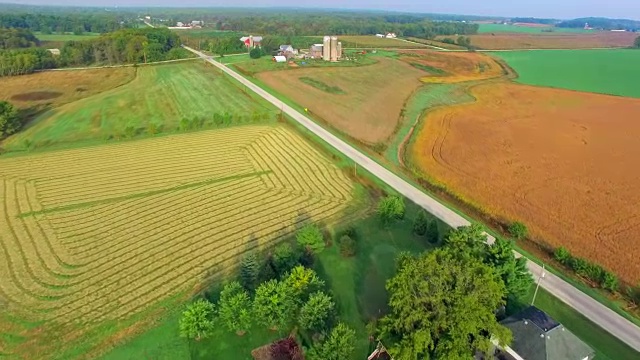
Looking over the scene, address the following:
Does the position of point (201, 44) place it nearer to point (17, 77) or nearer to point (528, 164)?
point (17, 77)

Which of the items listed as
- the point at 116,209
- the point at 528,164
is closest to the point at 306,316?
the point at 116,209

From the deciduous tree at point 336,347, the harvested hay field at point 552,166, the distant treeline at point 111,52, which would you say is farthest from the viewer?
the distant treeline at point 111,52

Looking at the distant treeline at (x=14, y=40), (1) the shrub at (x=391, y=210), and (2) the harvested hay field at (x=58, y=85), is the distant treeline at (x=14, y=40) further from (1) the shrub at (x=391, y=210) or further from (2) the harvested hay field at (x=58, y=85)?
(1) the shrub at (x=391, y=210)

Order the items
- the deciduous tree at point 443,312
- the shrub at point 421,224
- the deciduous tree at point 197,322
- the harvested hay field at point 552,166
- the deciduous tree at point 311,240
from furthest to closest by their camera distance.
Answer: the harvested hay field at point 552,166, the shrub at point 421,224, the deciduous tree at point 311,240, the deciduous tree at point 197,322, the deciduous tree at point 443,312

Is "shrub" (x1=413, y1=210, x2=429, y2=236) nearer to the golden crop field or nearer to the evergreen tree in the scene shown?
the golden crop field

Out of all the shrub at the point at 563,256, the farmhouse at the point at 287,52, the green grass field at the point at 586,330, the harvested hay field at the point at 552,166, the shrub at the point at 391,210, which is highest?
the farmhouse at the point at 287,52

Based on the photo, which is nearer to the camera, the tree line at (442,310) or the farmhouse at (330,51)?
the tree line at (442,310)

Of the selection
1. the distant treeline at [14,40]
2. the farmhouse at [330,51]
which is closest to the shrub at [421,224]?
the farmhouse at [330,51]
